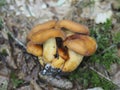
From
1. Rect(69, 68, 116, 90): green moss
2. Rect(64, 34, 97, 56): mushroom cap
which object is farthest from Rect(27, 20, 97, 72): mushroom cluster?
Rect(69, 68, 116, 90): green moss

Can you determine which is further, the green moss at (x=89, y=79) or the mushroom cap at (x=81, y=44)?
the green moss at (x=89, y=79)

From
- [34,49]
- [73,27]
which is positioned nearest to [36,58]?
[34,49]

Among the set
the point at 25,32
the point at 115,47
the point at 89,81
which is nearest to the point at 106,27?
the point at 115,47

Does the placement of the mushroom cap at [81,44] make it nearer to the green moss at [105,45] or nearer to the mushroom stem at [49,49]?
the mushroom stem at [49,49]

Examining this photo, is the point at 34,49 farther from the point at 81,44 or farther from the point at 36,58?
the point at 81,44

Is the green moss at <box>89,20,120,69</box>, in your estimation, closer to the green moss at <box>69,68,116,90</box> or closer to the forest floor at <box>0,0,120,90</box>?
the forest floor at <box>0,0,120,90</box>

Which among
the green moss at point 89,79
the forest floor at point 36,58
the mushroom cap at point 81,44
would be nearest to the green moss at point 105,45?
the forest floor at point 36,58

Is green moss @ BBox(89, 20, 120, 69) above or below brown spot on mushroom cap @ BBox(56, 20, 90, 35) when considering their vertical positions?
below
